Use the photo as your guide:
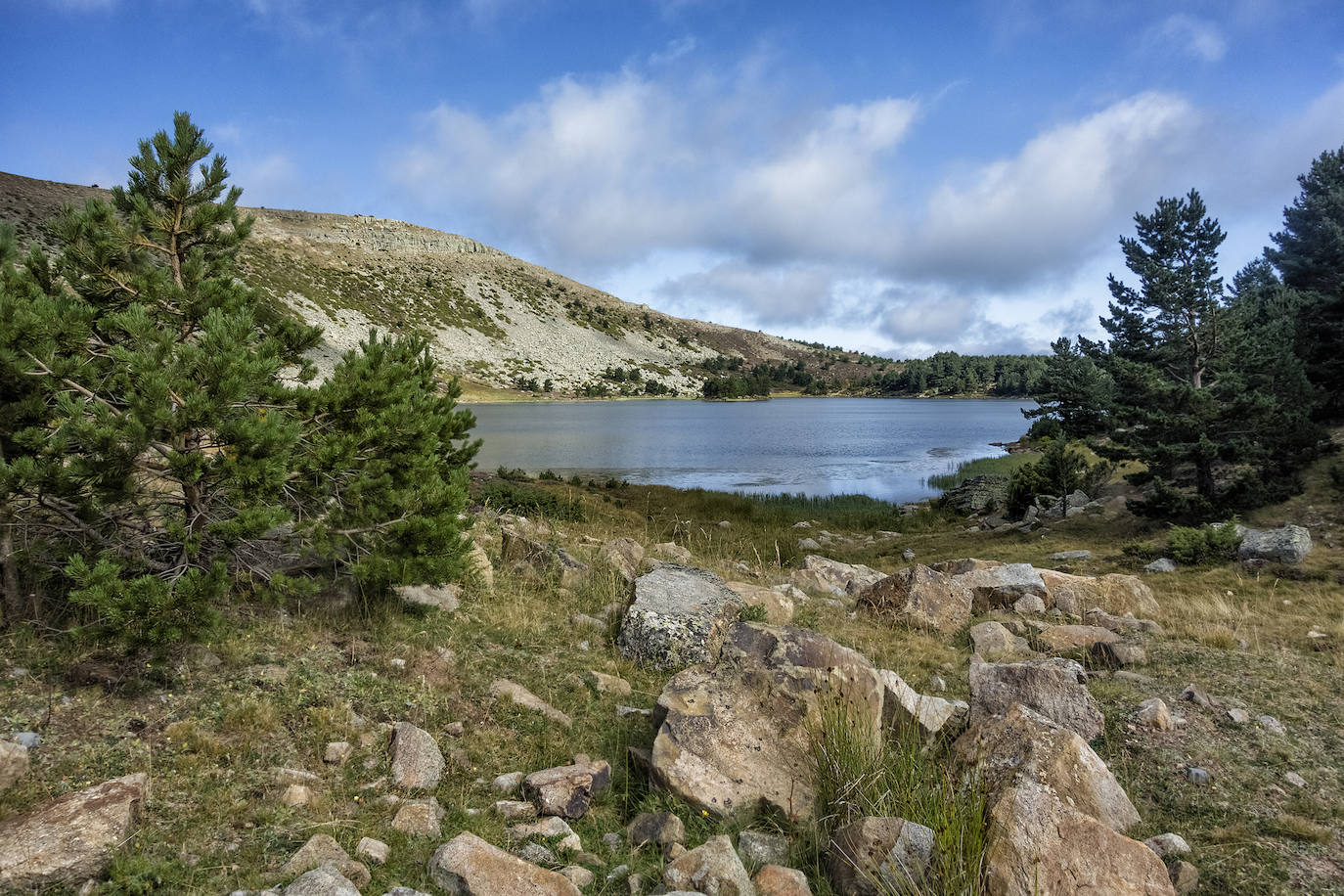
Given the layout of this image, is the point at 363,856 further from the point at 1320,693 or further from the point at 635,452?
the point at 635,452

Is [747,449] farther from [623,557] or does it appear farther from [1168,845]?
[1168,845]

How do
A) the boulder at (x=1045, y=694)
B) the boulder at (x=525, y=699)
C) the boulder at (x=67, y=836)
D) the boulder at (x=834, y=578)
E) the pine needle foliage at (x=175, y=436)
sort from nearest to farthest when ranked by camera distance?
the boulder at (x=67, y=836) → the pine needle foliage at (x=175, y=436) → the boulder at (x=1045, y=694) → the boulder at (x=525, y=699) → the boulder at (x=834, y=578)

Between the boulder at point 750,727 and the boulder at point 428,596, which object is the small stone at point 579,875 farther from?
the boulder at point 428,596

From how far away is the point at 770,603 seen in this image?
9.55 metres

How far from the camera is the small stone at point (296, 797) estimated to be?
4.28m

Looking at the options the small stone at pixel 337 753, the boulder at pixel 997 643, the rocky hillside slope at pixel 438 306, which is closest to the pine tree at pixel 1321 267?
the boulder at pixel 997 643

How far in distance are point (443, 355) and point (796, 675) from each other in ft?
451

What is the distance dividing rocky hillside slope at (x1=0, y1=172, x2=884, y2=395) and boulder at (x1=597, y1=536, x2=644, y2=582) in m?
93.9

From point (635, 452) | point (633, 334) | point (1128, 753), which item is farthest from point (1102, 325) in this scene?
point (633, 334)

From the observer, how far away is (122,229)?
6.14 meters

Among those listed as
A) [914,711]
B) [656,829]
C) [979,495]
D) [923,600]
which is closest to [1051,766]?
[914,711]

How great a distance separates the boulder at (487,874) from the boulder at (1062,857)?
7.78 feet

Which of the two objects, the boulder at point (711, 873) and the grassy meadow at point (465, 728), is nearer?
the boulder at point (711, 873)

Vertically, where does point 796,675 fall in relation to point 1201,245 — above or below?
below
